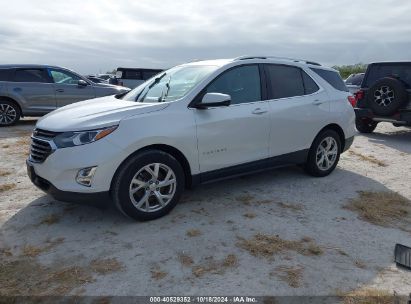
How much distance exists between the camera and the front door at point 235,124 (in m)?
4.17

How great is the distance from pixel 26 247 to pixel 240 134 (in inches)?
100

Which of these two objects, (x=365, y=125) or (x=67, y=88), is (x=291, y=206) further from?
(x=67, y=88)

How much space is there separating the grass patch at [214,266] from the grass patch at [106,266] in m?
0.63

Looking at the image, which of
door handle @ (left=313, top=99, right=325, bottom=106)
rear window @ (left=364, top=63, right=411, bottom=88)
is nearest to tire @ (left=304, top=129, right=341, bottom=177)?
door handle @ (left=313, top=99, right=325, bottom=106)

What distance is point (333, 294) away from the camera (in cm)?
277

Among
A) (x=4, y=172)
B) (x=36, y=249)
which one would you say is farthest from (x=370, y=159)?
(x=4, y=172)

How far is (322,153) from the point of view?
5555 mm

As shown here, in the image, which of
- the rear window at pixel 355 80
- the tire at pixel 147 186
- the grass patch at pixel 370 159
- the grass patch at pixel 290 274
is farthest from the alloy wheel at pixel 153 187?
the rear window at pixel 355 80

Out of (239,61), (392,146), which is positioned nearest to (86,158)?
(239,61)

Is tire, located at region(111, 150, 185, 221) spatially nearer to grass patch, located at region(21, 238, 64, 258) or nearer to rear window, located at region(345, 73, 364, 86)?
grass patch, located at region(21, 238, 64, 258)

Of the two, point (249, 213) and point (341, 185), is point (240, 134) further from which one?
point (341, 185)

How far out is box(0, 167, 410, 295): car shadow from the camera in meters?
2.92

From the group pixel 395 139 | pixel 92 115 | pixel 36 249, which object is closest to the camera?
pixel 36 249

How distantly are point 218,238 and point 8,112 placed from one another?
8.73 metres
